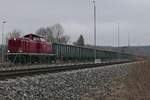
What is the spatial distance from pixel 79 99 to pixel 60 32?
131m

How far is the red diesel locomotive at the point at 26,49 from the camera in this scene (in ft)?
118

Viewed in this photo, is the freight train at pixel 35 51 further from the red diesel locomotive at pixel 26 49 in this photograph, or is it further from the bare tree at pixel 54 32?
the bare tree at pixel 54 32

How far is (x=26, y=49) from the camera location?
36.8m

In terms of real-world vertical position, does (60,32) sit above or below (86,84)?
above

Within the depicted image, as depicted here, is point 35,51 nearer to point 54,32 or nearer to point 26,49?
point 26,49

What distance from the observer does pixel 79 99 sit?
13.1 meters

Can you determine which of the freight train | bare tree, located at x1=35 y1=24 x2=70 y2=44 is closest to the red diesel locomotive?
the freight train

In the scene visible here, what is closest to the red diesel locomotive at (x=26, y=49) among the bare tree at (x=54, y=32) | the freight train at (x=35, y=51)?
the freight train at (x=35, y=51)

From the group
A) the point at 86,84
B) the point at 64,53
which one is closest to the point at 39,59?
the point at 64,53

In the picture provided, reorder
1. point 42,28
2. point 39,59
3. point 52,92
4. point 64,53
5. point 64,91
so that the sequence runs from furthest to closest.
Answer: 1. point 42,28
2. point 64,53
3. point 39,59
4. point 64,91
5. point 52,92

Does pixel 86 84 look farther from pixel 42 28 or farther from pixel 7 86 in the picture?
pixel 42 28

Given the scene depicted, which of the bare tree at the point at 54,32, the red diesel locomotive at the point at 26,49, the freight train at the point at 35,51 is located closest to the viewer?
the red diesel locomotive at the point at 26,49

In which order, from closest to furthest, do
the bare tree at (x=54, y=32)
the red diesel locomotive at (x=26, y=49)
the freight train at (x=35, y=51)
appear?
1. the red diesel locomotive at (x=26, y=49)
2. the freight train at (x=35, y=51)
3. the bare tree at (x=54, y=32)

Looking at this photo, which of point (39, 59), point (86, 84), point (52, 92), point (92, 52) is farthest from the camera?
point (92, 52)
